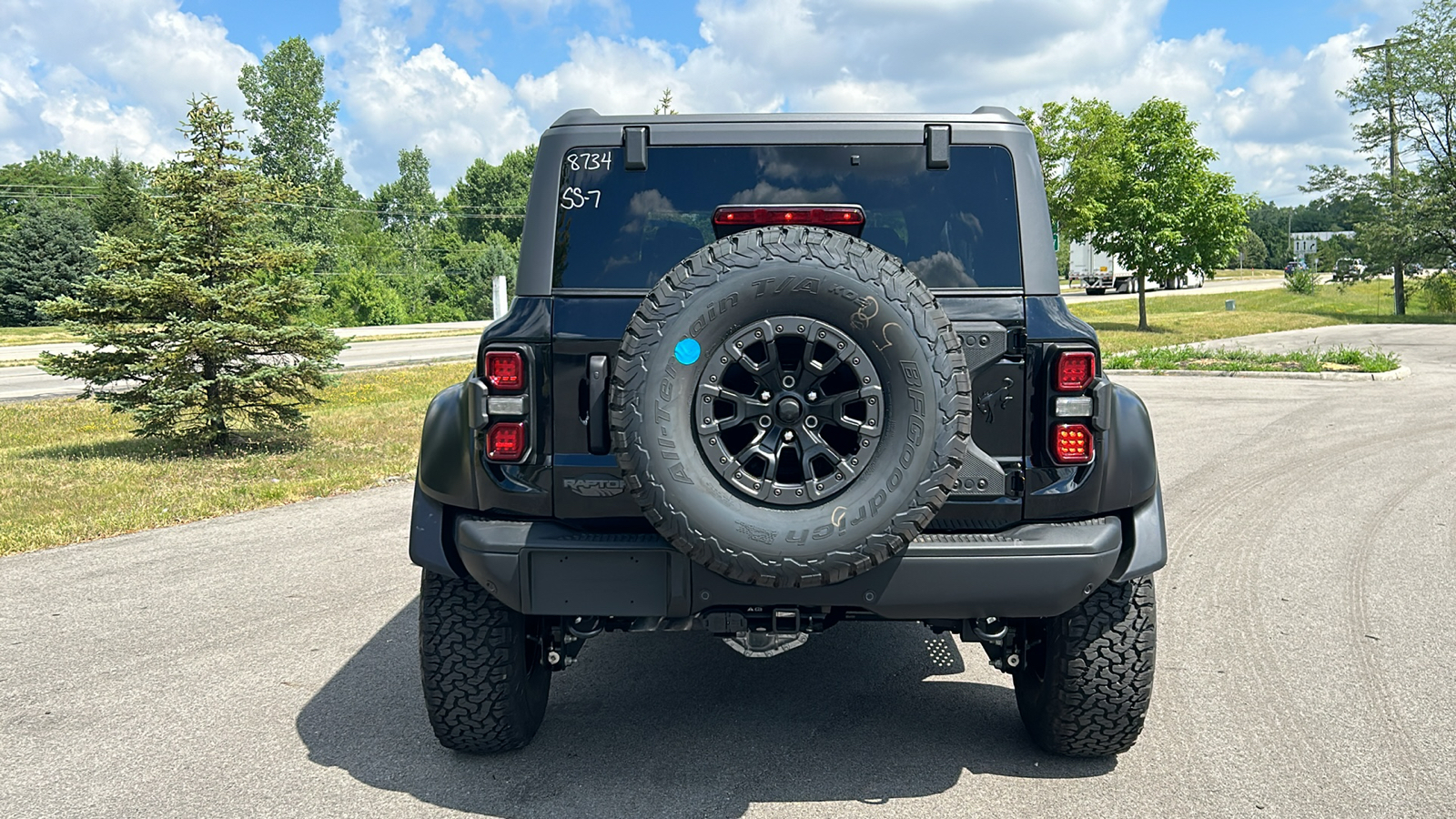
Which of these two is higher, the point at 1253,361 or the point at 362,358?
the point at 362,358

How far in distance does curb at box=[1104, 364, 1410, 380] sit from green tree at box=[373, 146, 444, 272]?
3083 inches

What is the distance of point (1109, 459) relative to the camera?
3.21 m

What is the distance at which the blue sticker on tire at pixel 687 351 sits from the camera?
9.37 feet

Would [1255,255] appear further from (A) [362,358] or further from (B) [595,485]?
(B) [595,485]

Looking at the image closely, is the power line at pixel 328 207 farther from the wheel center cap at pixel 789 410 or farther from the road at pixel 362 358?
the wheel center cap at pixel 789 410

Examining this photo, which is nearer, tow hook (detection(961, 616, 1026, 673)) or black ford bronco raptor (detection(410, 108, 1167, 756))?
black ford bronco raptor (detection(410, 108, 1167, 756))

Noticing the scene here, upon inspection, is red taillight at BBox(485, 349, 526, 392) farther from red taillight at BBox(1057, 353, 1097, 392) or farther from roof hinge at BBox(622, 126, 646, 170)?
red taillight at BBox(1057, 353, 1097, 392)

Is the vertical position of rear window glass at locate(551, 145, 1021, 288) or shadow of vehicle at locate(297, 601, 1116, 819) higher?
rear window glass at locate(551, 145, 1021, 288)

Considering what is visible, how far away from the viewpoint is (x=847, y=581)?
303cm

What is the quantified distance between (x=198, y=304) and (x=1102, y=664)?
30.2 ft

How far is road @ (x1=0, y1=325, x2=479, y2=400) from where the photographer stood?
59.8ft

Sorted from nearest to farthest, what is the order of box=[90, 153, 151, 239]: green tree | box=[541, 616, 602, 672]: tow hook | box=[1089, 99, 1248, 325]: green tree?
1. box=[541, 616, 602, 672]: tow hook
2. box=[1089, 99, 1248, 325]: green tree
3. box=[90, 153, 151, 239]: green tree

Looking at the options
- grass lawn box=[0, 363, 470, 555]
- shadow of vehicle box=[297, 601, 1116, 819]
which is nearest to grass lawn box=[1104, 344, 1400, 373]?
grass lawn box=[0, 363, 470, 555]

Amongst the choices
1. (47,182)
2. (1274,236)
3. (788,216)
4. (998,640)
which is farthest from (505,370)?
(1274,236)
